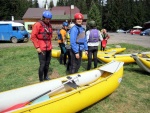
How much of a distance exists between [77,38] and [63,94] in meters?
2.01

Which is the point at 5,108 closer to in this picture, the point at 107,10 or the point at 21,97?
the point at 21,97

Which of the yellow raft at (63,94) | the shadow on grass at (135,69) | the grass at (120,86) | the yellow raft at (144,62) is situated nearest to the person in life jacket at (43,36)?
the yellow raft at (63,94)

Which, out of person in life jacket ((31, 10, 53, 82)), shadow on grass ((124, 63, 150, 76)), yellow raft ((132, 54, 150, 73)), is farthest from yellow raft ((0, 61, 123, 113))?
shadow on grass ((124, 63, 150, 76))

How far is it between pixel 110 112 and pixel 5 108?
6.56 ft

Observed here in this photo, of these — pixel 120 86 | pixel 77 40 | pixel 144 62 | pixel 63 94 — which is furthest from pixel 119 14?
pixel 63 94

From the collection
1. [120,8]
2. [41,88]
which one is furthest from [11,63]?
[120,8]

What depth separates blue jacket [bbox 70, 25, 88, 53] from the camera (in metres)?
5.08

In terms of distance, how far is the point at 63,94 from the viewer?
3598 mm

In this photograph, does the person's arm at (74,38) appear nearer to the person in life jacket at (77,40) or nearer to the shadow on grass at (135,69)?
the person in life jacket at (77,40)

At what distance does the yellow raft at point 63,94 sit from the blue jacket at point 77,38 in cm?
68

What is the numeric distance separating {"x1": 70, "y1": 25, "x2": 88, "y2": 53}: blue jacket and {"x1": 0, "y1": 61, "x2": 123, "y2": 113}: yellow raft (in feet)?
2.24

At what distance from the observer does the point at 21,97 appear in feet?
12.9

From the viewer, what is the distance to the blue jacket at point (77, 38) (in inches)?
200

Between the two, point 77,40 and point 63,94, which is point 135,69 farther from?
point 63,94
